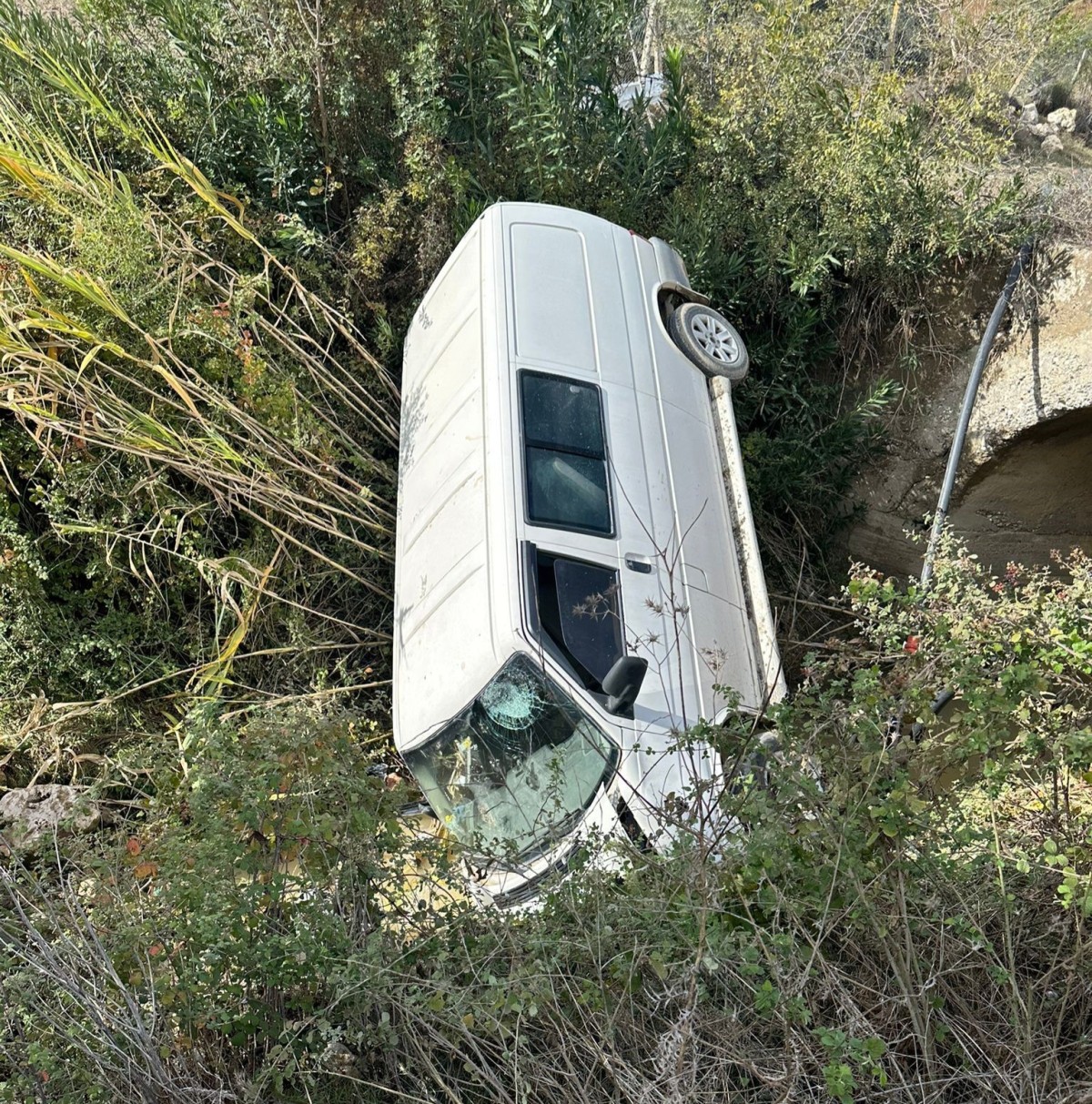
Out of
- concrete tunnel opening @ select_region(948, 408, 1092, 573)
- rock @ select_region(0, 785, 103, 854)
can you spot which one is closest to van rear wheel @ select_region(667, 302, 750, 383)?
concrete tunnel opening @ select_region(948, 408, 1092, 573)

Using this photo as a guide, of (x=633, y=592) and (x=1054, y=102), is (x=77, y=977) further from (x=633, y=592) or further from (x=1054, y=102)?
(x=1054, y=102)

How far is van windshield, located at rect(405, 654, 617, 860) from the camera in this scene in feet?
12.3

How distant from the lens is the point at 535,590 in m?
3.96

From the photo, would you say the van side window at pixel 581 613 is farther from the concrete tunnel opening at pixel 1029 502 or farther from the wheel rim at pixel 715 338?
the concrete tunnel opening at pixel 1029 502

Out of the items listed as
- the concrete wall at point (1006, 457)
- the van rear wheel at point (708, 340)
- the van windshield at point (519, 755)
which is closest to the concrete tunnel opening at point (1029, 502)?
the concrete wall at point (1006, 457)

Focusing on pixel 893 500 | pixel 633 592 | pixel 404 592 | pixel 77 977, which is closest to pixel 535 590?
pixel 633 592

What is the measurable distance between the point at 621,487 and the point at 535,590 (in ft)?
2.47

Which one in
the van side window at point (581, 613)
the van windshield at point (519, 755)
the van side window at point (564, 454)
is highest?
the van side window at point (564, 454)

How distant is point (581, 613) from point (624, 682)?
483mm

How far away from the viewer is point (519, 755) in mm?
3879

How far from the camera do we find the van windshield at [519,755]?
148 inches

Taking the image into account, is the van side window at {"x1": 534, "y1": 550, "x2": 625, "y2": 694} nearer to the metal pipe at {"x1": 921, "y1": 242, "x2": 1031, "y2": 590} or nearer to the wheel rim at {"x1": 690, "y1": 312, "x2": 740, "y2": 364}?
the wheel rim at {"x1": 690, "y1": 312, "x2": 740, "y2": 364}

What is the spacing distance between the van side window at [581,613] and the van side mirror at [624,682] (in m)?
0.14

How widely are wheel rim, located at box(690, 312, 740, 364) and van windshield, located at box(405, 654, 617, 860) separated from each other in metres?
2.39
